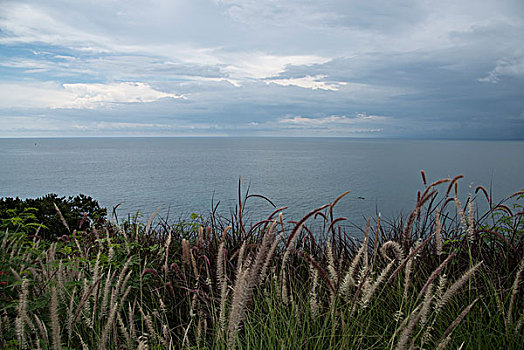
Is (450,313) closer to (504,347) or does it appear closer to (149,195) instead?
(504,347)

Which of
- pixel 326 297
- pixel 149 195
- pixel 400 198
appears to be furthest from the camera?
pixel 149 195

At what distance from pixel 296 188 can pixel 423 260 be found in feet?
97.9

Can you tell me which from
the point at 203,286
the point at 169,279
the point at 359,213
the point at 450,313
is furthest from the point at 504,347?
the point at 359,213

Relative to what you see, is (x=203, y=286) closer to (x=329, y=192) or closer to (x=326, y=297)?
(x=326, y=297)

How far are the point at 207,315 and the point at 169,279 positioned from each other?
65 cm

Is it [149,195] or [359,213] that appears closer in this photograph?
[359,213]

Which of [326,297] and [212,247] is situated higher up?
[212,247]

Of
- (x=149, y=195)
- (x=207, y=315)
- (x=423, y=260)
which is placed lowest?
(x=149, y=195)

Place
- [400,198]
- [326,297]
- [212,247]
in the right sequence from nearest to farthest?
Answer: [326,297] → [212,247] → [400,198]

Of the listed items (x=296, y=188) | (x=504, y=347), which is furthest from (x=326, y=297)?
(x=296, y=188)

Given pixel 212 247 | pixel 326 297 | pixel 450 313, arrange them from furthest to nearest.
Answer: pixel 212 247 < pixel 326 297 < pixel 450 313

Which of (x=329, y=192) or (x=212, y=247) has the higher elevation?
(x=212, y=247)

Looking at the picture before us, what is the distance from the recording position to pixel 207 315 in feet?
11.3

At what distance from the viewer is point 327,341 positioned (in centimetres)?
289
